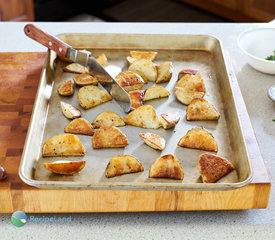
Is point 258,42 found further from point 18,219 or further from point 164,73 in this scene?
point 18,219

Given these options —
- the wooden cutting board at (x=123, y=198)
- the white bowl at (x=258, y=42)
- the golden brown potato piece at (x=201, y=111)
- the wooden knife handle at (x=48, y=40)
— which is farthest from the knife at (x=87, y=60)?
the white bowl at (x=258, y=42)

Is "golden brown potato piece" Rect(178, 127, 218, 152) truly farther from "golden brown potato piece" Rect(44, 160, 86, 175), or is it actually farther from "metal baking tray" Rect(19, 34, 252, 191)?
"golden brown potato piece" Rect(44, 160, 86, 175)

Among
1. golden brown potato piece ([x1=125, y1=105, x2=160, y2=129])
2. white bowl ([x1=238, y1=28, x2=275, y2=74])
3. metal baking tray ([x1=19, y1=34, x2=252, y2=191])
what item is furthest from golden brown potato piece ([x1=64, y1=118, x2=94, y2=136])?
white bowl ([x1=238, y1=28, x2=275, y2=74])

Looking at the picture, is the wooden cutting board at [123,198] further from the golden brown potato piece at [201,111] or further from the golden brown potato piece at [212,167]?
the golden brown potato piece at [201,111]

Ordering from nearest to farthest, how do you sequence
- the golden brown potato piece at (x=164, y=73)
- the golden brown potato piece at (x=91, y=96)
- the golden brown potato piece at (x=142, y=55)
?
the golden brown potato piece at (x=91, y=96)
the golden brown potato piece at (x=164, y=73)
the golden brown potato piece at (x=142, y=55)

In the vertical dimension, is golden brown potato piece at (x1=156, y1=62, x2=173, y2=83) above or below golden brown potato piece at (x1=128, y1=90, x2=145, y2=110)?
above

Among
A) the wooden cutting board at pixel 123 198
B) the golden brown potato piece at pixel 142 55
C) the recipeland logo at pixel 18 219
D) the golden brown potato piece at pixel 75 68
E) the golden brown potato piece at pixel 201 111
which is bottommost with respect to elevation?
the recipeland logo at pixel 18 219

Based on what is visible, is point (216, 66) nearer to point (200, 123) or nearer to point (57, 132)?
point (200, 123)
